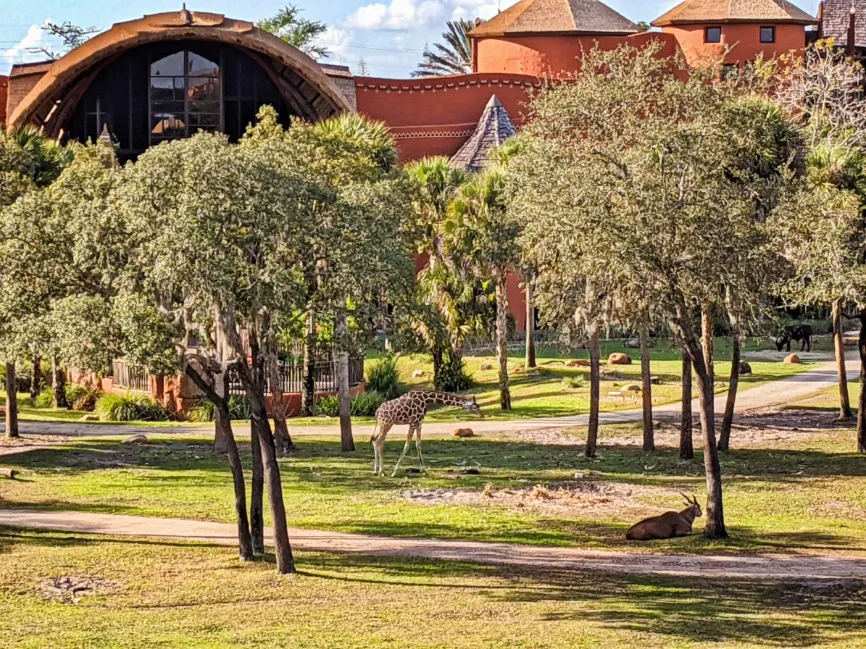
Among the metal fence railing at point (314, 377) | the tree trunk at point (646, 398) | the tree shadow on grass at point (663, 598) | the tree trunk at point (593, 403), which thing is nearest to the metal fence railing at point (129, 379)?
the metal fence railing at point (314, 377)

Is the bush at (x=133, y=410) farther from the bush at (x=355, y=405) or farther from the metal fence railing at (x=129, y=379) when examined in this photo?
the bush at (x=355, y=405)

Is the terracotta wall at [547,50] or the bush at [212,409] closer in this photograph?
the bush at [212,409]

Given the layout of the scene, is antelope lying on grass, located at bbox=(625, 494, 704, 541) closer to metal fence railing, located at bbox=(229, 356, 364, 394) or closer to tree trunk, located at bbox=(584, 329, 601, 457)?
tree trunk, located at bbox=(584, 329, 601, 457)

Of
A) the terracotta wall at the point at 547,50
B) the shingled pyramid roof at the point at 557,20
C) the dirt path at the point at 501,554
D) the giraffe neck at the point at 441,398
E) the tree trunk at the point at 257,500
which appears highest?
the shingled pyramid roof at the point at 557,20

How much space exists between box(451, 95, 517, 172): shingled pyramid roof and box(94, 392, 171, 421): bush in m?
16.5

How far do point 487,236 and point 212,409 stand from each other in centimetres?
890

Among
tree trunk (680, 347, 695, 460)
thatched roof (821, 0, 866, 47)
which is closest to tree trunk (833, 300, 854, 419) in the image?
tree trunk (680, 347, 695, 460)

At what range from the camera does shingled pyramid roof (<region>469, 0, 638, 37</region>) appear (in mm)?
56500

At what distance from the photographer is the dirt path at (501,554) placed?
19.5 m

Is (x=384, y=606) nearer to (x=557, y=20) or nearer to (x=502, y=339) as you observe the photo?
(x=502, y=339)

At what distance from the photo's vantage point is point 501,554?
20.7 m

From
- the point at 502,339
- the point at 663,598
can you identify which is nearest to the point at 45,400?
the point at 502,339

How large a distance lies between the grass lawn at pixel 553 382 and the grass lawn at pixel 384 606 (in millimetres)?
17453

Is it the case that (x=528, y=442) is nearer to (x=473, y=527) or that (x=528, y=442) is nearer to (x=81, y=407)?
(x=473, y=527)
